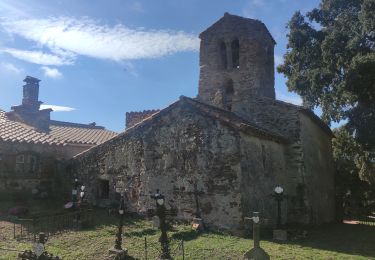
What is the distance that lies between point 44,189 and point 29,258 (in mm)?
11053

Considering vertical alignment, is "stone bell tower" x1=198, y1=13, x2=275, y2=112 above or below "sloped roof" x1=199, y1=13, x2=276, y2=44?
below

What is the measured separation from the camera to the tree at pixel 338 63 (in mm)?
17547

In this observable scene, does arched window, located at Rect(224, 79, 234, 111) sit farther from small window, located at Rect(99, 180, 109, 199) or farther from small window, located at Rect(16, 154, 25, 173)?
small window, located at Rect(16, 154, 25, 173)

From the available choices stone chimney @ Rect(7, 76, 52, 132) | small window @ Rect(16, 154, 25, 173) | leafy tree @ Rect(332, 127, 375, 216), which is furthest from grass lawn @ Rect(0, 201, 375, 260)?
stone chimney @ Rect(7, 76, 52, 132)

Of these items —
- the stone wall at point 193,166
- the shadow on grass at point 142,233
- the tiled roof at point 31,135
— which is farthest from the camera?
the tiled roof at point 31,135

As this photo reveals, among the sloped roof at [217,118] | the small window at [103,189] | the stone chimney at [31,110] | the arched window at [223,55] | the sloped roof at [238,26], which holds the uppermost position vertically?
the sloped roof at [238,26]

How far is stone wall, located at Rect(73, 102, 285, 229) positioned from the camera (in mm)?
15641

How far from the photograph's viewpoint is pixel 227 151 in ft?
52.2

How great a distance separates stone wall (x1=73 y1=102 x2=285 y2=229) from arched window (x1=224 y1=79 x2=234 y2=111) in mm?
4567

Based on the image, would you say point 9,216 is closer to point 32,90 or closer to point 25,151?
point 25,151

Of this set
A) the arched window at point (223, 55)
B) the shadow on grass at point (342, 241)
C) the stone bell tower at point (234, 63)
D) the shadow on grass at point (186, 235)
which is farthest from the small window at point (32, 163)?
the shadow on grass at point (342, 241)

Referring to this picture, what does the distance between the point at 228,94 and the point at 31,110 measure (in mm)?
13105

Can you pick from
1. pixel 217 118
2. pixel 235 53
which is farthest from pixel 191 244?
pixel 235 53

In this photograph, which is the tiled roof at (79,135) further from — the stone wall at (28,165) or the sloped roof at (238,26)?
the sloped roof at (238,26)
